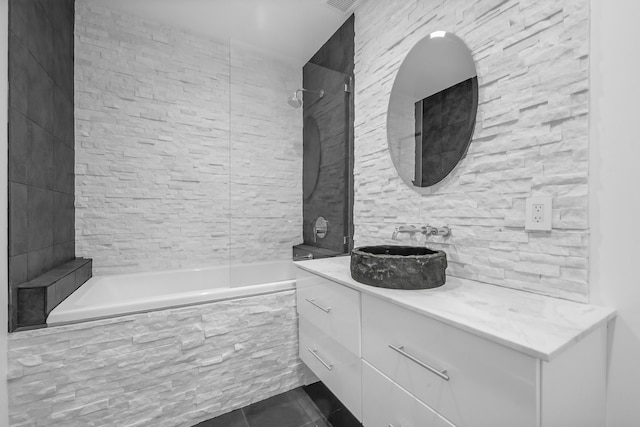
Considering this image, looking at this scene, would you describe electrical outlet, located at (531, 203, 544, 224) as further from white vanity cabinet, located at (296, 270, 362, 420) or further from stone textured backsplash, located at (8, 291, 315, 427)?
stone textured backsplash, located at (8, 291, 315, 427)

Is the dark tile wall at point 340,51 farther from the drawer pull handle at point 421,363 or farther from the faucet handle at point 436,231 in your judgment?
the drawer pull handle at point 421,363

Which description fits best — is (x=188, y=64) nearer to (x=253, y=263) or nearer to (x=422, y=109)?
(x=253, y=263)

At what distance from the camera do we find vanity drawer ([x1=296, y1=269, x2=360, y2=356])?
3.83ft

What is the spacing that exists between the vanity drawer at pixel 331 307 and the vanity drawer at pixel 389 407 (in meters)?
0.12

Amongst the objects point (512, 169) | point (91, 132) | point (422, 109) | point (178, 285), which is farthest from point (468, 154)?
point (91, 132)

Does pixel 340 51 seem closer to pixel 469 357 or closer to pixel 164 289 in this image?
pixel 469 357

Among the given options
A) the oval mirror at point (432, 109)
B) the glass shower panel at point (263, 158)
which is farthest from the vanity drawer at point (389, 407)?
the glass shower panel at point (263, 158)

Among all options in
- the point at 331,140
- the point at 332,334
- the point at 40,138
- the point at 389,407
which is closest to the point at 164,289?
the point at 40,138

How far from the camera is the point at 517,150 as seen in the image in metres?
1.05

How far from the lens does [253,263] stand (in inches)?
89.3

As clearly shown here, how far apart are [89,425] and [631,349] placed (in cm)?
210

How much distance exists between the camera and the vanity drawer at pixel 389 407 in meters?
0.86

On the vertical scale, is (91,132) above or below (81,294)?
above

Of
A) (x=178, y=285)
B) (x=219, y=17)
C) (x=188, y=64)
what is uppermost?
(x=219, y=17)
